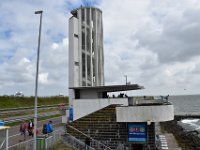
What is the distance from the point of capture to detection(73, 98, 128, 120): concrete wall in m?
25.7

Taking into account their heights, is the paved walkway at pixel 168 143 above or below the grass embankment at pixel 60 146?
below

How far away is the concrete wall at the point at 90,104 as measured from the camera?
25652 millimetres

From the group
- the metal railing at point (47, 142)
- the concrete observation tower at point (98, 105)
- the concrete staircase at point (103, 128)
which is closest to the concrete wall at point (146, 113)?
the concrete observation tower at point (98, 105)

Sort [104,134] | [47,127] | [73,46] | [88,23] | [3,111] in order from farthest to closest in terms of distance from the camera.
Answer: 1. [3,111]
2. [88,23]
3. [73,46]
4. [104,134]
5. [47,127]

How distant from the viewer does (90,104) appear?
26.4 meters

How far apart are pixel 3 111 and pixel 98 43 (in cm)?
1788

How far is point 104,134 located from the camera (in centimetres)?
2408

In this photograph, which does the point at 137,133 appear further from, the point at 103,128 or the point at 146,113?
the point at 103,128

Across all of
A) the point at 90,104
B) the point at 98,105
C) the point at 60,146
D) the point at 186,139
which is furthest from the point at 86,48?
the point at 186,139

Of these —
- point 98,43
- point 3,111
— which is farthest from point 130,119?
point 3,111

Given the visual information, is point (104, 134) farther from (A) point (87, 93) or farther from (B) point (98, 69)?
(B) point (98, 69)

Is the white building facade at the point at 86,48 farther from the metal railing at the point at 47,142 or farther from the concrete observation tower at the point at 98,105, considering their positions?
the metal railing at the point at 47,142

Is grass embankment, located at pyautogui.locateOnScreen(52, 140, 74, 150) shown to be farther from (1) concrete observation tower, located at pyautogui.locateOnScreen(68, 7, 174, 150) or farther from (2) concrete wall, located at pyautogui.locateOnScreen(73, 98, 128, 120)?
(2) concrete wall, located at pyautogui.locateOnScreen(73, 98, 128, 120)

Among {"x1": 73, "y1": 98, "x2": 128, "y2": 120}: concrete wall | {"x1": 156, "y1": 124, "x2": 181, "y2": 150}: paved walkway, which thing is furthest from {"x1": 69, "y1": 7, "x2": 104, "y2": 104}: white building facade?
{"x1": 156, "y1": 124, "x2": 181, "y2": 150}: paved walkway
